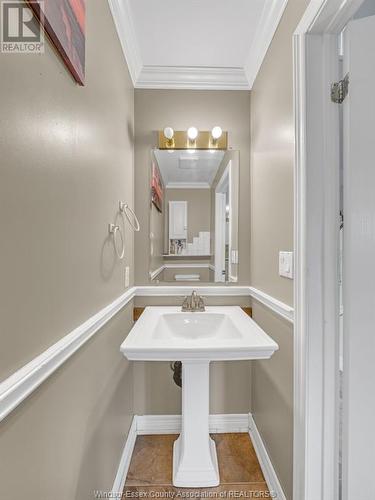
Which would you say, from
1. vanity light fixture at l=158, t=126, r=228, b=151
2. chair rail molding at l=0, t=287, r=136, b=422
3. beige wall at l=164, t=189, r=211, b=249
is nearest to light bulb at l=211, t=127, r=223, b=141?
vanity light fixture at l=158, t=126, r=228, b=151

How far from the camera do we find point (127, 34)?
1.57 m

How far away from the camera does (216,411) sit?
6.53 ft

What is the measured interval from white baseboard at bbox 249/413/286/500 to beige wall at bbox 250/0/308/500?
5cm

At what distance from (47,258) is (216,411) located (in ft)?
5.88

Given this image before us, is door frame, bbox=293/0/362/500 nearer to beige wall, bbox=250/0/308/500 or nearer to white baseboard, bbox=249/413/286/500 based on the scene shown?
beige wall, bbox=250/0/308/500

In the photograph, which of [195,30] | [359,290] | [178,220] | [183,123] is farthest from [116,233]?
[195,30]

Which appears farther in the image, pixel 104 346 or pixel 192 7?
pixel 192 7

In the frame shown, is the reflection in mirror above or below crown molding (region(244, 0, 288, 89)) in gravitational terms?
below

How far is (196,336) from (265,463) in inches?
31.7

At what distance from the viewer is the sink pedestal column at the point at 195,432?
1.49 m

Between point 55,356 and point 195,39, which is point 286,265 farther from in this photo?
point 195,39

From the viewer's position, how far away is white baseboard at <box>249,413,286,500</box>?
140cm

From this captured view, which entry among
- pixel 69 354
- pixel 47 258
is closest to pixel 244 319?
pixel 69 354

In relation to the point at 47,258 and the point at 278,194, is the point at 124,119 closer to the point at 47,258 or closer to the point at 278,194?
the point at 278,194
